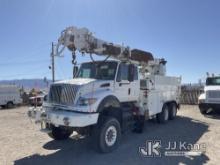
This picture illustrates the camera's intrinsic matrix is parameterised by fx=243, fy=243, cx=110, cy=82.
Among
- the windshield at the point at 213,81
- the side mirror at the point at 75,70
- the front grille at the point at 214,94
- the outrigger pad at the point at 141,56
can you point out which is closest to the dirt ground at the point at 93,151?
the side mirror at the point at 75,70

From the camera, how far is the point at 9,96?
22.6 metres

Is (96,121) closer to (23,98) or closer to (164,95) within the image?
(164,95)

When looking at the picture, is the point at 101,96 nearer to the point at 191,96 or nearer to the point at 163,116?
the point at 163,116

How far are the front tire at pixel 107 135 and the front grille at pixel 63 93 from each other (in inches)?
43.2

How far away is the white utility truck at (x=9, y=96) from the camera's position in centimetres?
2222

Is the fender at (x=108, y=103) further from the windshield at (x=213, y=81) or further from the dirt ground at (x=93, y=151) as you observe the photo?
the windshield at (x=213, y=81)

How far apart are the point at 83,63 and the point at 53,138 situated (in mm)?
2851

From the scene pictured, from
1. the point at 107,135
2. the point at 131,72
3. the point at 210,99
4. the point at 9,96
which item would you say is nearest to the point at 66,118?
the point at 107,135

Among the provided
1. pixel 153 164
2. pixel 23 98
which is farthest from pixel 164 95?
pixel 23 98

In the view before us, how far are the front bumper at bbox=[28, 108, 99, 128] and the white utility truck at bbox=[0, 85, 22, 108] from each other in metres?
16.8

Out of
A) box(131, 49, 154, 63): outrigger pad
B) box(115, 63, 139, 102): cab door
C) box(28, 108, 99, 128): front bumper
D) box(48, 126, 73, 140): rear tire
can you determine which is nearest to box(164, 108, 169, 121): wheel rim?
box(131, 49, 154, 63): outrigger pad

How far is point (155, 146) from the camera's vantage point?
756 cm

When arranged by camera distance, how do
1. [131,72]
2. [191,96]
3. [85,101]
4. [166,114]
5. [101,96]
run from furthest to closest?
1. [191,96]
2. [166,114]
3. [131,72]
4. [101,96]
5. [85,101]

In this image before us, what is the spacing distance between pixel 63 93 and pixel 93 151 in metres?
1.91
